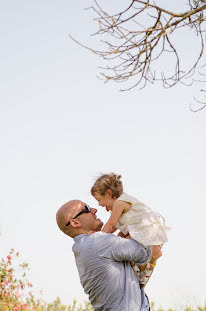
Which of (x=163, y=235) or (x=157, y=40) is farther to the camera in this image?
(x=157, y=40)

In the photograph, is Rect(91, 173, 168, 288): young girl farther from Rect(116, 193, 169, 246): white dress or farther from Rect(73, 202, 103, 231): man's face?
Rect(73, 202, 103, 231): man's face

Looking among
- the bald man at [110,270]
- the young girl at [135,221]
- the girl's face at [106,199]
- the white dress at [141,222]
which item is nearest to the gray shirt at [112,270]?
the bald man at [110,270]

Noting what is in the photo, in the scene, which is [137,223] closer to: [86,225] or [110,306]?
[86,225]

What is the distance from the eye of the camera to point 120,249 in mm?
2840

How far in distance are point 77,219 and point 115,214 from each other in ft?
1.17

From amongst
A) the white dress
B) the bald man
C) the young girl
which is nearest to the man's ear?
the bald man

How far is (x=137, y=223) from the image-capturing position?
3.32m

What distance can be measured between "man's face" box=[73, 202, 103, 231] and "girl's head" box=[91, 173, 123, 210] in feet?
1.76

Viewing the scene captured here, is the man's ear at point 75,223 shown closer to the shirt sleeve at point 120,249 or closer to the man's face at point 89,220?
the man's face at point 89,220

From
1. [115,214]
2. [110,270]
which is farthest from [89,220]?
[110,270]

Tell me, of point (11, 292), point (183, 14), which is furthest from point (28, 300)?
point (183, 14)

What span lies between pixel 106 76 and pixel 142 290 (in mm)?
1774

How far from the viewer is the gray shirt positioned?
2.85 m

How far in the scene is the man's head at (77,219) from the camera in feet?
10.2
